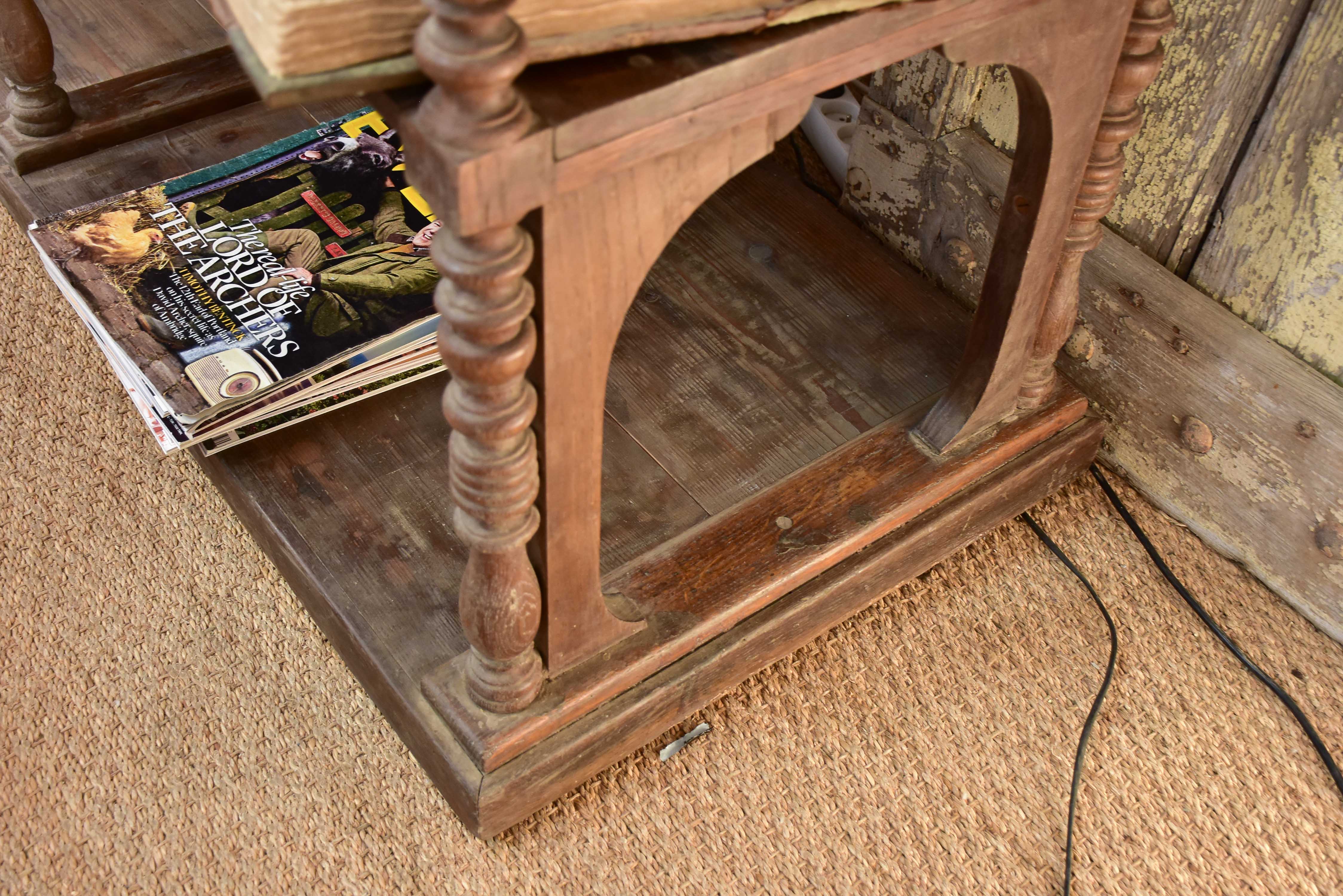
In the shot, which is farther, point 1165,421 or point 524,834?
point 1165,421

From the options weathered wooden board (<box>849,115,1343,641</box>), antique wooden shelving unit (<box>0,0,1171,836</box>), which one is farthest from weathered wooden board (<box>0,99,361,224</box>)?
weathered wooden board (<box>849,115,1343,641</box>)

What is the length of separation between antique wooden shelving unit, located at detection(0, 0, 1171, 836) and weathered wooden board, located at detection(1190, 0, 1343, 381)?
0.16m

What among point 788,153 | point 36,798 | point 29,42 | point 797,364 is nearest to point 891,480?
point 797,364

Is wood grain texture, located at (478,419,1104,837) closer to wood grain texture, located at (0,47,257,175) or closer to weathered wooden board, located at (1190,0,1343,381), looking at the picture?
weathered wooden board, located at (1190,0,1343,381)

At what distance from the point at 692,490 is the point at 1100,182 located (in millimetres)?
400

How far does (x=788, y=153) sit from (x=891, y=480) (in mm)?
545

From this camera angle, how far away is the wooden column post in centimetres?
54

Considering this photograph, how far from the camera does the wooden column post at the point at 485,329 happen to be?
542 mm

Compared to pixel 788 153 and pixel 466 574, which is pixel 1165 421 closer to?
pixel 788 153

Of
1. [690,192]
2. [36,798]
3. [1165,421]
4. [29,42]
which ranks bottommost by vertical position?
[36,798]

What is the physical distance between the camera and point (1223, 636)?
3.56 feet

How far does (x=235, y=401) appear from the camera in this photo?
1.00m

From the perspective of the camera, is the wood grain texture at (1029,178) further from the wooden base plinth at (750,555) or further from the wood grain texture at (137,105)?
the wood grain texture at (137,105)

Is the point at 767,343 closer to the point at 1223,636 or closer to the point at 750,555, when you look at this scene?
the point at 750,555
